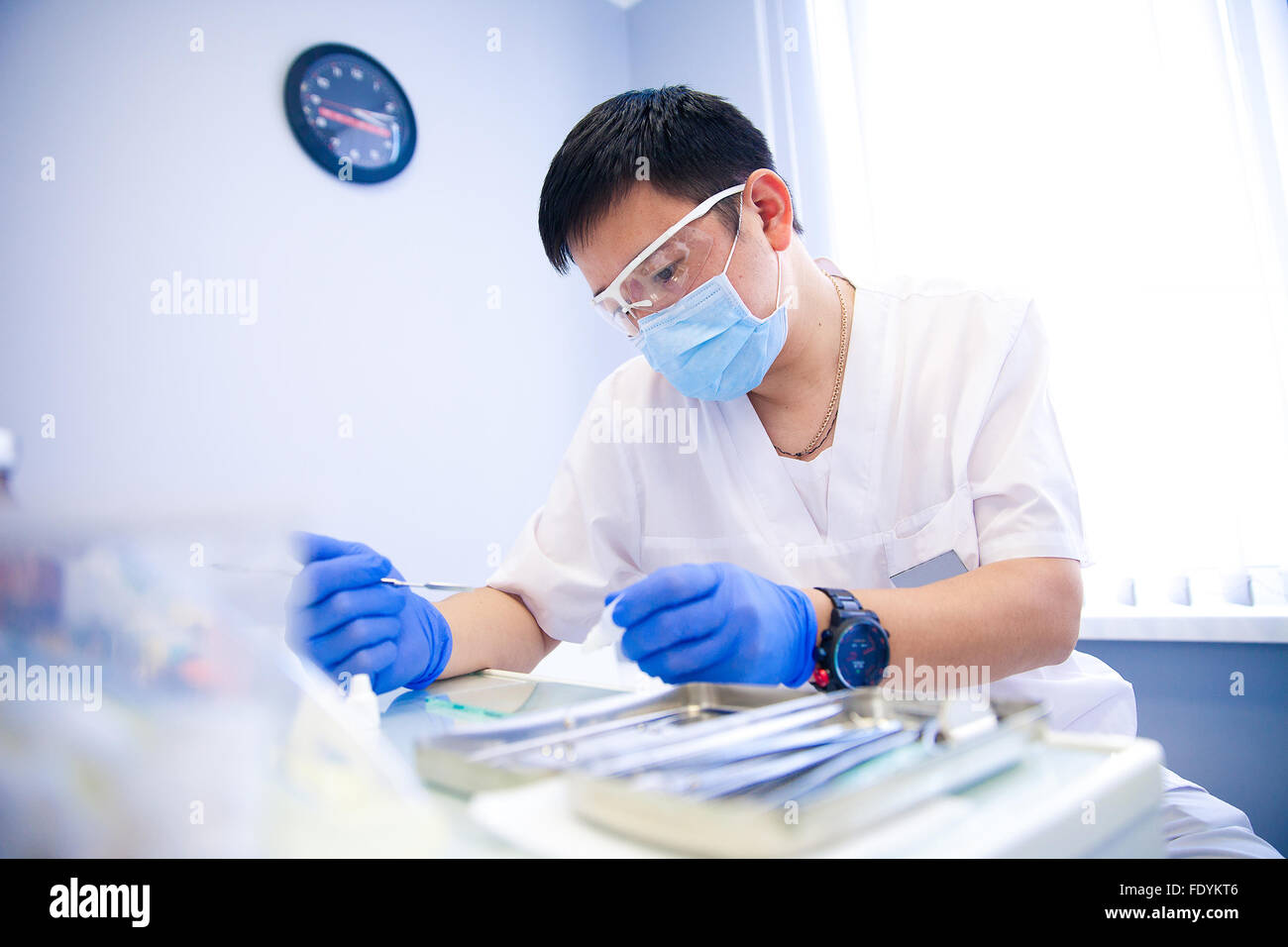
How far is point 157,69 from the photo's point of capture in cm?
189

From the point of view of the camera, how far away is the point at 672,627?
2.59ft

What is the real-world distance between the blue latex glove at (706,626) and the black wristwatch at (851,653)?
3 centimetres

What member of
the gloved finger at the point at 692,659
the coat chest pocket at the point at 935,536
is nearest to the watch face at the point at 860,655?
the gloved finger at the point at 692,659

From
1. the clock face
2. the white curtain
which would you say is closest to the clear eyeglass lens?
the white curtain

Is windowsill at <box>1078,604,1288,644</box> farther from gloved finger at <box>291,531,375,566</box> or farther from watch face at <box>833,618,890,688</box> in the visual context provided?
gloved finger at <box>291,531,375,566</box>

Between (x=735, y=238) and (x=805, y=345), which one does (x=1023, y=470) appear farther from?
(x=735, y=238)

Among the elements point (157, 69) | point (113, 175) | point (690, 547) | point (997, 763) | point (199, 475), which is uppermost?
point (157, 69)

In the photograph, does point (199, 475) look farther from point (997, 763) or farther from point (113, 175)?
point (997, 763)

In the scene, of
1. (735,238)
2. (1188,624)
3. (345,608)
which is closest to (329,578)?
(345,608)

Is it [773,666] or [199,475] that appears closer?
[773,666]

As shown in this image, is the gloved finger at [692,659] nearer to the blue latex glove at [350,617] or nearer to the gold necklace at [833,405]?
the blue latex glove at [350,617]

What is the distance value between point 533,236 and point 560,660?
147 centimetres

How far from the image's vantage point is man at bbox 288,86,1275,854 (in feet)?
3.08

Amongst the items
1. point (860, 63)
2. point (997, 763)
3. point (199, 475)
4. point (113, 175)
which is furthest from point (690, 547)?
point (860, 63)
